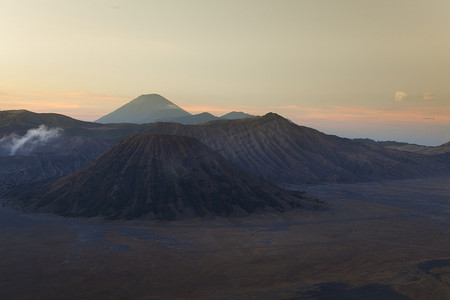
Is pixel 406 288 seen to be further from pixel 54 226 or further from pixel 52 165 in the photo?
pixel 52 165

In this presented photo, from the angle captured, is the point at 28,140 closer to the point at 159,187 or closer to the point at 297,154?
the point at 159,187

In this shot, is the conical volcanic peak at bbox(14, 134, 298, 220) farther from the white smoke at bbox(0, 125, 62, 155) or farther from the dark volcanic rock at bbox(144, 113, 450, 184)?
the white smoke at bbox(0, 125, 62, 155)

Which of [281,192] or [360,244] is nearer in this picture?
[360,244]

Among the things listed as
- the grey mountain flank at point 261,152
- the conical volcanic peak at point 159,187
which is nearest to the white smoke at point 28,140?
the grey mountain flank at point 261,152

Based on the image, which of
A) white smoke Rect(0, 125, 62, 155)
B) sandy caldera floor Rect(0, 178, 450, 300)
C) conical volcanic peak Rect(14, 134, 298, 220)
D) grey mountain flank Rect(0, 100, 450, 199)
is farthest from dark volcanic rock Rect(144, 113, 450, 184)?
sandy caldera floor Rect(0, 178, 450, 300)

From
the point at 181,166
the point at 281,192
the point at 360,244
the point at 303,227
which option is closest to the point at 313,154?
the point at 281,192

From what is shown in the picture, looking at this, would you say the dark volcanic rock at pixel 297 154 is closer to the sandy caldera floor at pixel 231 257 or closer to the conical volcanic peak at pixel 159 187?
the conical volcanic peak at pixel 159 187
